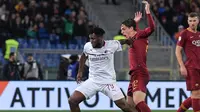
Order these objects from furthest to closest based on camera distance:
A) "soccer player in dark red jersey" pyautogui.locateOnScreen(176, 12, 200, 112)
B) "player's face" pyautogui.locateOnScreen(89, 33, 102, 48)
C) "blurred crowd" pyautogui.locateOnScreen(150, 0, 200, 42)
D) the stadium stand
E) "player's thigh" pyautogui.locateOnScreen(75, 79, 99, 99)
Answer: "blurred crowd" pyautogui.locateOnScreen(150, 0, 200, 42) < the stadium stand < "soccer player in dark red jersey" pyautogui.locateOnScreen(176, 12, 200, 112) < "player's thigh" pyautogui.locateOnScreen(75, 79, 99, 99) < "player's face" pyautogui.locateOnScreen(89, 33, 102, 48)

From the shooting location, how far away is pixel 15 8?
23656mm

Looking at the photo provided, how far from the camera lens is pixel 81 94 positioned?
39.4ft

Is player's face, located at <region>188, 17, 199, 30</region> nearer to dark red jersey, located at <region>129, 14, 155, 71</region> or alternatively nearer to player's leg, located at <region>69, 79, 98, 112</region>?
dark red jersey, located at <region>129, 14, 155, 71</region>

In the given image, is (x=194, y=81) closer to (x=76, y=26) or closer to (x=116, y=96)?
(x=116, y=96)

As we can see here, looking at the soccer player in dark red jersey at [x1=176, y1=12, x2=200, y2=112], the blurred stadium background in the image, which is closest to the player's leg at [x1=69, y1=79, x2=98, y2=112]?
the soccer player in dark red jersey at [x1=176, y1=12, x2=200, y2=112]

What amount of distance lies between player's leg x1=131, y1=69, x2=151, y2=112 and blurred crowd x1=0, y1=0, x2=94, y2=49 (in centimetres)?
1011

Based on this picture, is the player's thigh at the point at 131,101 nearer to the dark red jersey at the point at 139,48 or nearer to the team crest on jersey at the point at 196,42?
the dark red jersey at the point at 139,48

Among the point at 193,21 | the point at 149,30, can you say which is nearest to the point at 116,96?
the point at 149,30

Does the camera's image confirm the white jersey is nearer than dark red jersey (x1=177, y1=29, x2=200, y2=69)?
Yes

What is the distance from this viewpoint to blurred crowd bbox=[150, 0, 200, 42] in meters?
24.6

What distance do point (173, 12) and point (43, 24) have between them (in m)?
5.16

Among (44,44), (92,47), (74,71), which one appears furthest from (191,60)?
(44,44)

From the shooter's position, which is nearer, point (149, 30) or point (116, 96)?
point (116, 96)

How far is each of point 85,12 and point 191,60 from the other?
12828 millimetres
